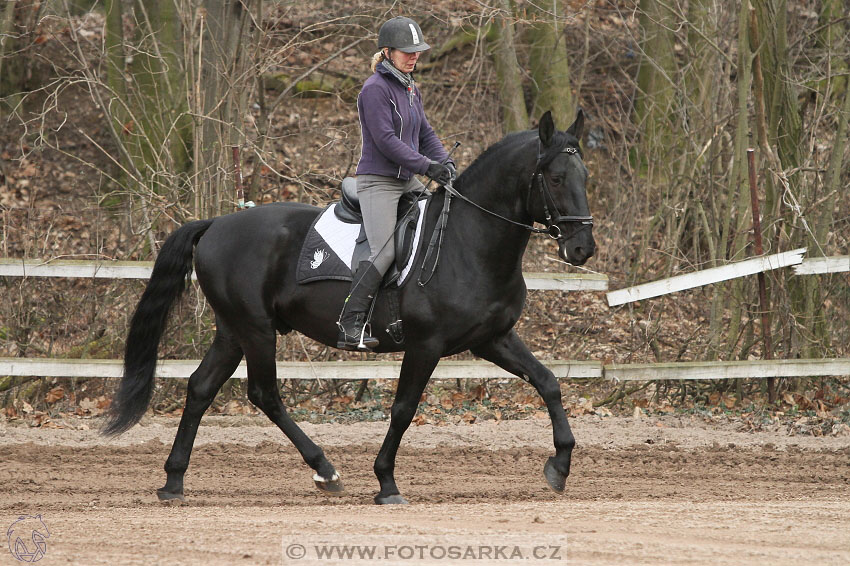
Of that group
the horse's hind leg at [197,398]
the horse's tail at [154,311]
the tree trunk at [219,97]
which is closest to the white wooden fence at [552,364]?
the tree trunk at [219,97]

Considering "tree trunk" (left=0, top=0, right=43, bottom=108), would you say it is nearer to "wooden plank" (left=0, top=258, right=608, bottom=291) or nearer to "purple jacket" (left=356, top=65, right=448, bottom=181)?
"wooden plank" (left=0, top=258, right=608, bottom=291)

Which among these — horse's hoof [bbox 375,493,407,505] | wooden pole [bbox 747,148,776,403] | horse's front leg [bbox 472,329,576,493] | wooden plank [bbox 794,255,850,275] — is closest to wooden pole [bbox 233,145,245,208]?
horse's front leg [bbox 472,329,576,493]

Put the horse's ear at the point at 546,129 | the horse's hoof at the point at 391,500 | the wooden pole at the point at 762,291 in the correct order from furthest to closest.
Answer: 1. the wooden pole at the point at 762,291
2. the horse's hoof at the point at 391,500
3. the horse's ear at the point at 546,129

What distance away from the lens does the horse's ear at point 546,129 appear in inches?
242

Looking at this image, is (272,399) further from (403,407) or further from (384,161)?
(384,161)

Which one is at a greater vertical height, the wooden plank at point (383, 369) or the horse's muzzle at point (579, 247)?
the horse's muzzle at point (579, 247)

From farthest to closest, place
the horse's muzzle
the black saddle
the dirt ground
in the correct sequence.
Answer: the black saddle → the horse's muzzle → the dirt ground

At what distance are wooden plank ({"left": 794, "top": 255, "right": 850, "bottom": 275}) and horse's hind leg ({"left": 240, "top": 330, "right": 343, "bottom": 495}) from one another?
5162mm

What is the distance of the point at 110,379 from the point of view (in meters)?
10.2

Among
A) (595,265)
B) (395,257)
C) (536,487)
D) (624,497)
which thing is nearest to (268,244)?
(395,257)

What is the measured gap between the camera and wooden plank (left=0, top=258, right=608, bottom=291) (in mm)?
9375

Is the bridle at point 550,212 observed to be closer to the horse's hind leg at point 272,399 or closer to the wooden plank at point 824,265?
the horse's hind leg at point 272,399

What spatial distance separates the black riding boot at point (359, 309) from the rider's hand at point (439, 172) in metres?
0.70

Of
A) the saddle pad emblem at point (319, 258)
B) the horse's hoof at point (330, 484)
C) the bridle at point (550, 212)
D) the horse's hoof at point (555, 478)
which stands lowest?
the horse's hoof at point (330, 484)
